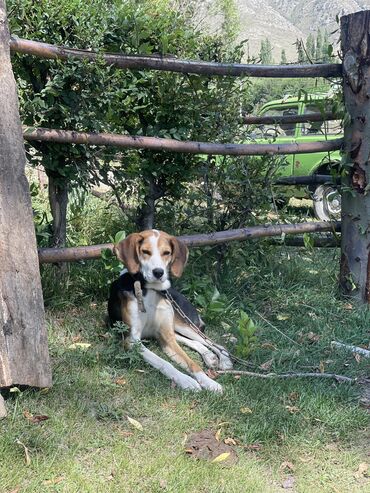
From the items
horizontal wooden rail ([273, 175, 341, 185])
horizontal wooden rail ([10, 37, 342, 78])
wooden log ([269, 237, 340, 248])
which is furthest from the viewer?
horizontal wooden rail ([273, 175, 341, 185])

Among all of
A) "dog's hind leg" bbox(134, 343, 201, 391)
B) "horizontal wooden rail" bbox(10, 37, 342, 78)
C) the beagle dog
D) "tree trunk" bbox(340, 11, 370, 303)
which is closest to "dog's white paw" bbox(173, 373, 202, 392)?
"dog's hind leg" bbox(134, 343, 201, 391)

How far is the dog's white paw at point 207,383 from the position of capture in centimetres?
341

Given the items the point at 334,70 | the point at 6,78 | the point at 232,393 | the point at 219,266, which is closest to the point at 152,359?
the point at 232,393

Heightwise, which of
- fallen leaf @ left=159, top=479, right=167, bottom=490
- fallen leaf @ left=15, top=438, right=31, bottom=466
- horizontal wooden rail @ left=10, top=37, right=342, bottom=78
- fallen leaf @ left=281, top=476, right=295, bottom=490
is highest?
horizontal wooden rail @ left=10, top=37, right=342, bottom=78

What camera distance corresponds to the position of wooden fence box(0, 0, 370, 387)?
116 inches

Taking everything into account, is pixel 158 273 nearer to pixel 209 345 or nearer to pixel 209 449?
pixel 209 345

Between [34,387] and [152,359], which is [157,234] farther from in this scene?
[34,387]

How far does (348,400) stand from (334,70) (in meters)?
2.64

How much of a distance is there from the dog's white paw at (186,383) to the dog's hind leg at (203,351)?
0.40m

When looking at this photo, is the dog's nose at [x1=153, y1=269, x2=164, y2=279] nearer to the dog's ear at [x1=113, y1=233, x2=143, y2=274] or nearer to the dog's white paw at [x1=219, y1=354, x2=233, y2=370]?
the dog's ear at [x1=113, y1=233, x2=143, y2=274]

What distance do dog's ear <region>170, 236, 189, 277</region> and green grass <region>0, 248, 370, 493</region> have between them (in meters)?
0.60

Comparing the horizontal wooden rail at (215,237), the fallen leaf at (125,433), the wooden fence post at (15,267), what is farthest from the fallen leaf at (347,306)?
the wooden fence post at (15,267)

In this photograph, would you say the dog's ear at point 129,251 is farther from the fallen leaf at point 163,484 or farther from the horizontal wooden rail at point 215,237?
the fallen leaf at point 163,484

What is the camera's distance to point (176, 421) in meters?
3.01
